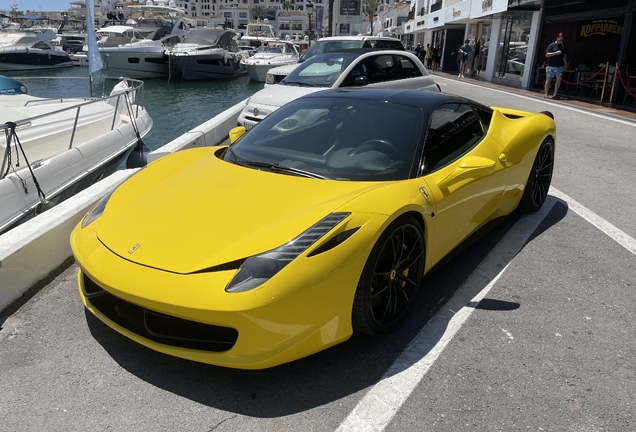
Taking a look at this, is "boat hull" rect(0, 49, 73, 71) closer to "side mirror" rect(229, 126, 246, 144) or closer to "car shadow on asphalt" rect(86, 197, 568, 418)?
"side mirror" rect(229, 126, 246, 144)

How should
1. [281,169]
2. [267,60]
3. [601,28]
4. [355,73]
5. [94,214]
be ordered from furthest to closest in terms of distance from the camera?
[267,60] → [601,28] → [355,73] → [281,169] → [94,214]

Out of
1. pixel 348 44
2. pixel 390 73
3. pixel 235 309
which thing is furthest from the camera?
pixel 348 44

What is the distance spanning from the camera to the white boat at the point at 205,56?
28750 millimetres

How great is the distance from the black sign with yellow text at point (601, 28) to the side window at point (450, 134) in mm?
15369

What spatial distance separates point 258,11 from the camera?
486 ft

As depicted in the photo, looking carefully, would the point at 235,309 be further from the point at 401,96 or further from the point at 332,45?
the point at 332,45

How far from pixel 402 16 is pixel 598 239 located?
73.2 metres

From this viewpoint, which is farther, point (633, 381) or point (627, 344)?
point (627, 344)

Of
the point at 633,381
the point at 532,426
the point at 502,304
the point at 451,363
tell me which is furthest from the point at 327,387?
the point at 633,381

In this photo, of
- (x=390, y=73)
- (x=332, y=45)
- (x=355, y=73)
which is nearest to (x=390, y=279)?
(x=355, y=73)

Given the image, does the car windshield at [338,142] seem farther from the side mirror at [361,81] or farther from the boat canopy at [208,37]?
the boat canopy at [208,37]

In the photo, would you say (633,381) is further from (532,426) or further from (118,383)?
(118,383)

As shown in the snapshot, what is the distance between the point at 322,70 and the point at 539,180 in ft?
17.1

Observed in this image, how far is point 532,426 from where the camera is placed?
87.7 inches
